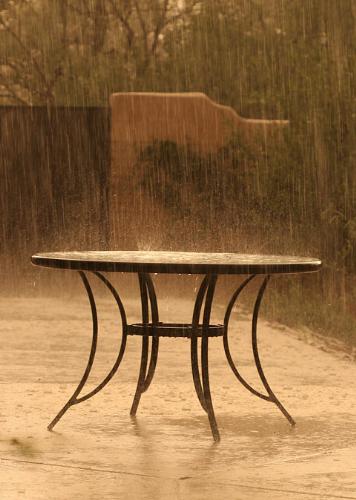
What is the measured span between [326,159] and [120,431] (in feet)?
25.0

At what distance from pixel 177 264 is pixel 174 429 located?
0.98 metres

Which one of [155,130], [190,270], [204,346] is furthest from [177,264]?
[155,130]

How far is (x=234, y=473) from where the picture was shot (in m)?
5.78

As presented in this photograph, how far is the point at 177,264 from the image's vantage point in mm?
6289

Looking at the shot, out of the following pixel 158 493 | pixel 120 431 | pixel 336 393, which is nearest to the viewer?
pixel 158 493

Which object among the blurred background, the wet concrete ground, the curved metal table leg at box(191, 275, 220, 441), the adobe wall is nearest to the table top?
the curved metal table leg at box(191, 275, 220, 441)

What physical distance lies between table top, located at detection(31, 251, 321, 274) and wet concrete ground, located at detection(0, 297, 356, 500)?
0.81 metres

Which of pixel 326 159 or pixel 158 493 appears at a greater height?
pixel 326 159

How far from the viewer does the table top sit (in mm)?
6277

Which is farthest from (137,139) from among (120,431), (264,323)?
(120,431)

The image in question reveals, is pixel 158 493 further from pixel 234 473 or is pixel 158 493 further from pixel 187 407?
pixel 187 407

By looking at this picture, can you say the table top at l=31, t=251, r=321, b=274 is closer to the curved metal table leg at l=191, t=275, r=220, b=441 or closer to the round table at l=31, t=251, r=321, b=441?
the round table at l=31, t=251, r=321, b=441

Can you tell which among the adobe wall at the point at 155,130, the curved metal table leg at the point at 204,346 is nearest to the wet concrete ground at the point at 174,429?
the curved metal table leg at the point at 204,346

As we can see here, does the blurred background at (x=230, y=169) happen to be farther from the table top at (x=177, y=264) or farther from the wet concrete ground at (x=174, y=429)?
the table top at (x=177, y=264)
